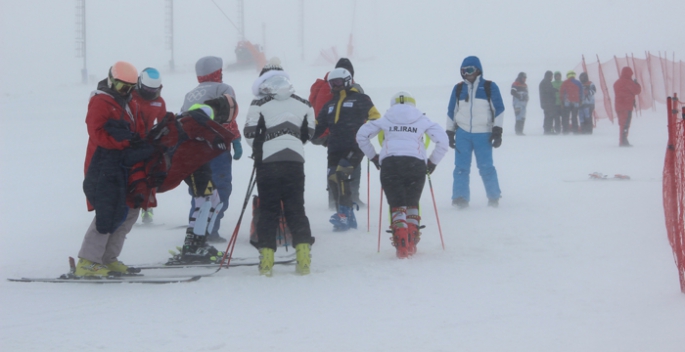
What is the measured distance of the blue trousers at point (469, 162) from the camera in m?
8.71

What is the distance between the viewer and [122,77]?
17.7ft

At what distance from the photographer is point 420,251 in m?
6.46

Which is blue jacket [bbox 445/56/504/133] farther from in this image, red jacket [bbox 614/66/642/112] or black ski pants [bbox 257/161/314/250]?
red jacket [bbox 614/66/642/112]

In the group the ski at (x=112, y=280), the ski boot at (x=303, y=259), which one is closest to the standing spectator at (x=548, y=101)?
the ski boot at (x=303, y=259)

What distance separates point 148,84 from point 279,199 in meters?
1.43

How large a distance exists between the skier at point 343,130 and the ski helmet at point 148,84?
2216mm

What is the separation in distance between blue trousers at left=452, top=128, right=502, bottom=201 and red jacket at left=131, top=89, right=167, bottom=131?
149 inches

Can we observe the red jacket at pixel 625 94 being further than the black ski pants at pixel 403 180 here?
Yes

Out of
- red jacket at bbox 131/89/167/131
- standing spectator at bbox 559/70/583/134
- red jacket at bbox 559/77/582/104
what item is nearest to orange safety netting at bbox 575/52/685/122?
standing spectator at bbox 559/70/583/134

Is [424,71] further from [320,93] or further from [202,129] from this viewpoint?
[202,129]

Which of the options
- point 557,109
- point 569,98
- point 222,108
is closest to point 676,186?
point 222,108

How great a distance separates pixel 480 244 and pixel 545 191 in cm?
349

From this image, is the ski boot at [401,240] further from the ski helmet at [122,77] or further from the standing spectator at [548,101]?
the standing spectator at [548,101]

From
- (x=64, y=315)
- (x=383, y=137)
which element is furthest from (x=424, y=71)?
(x=64, y=315)
